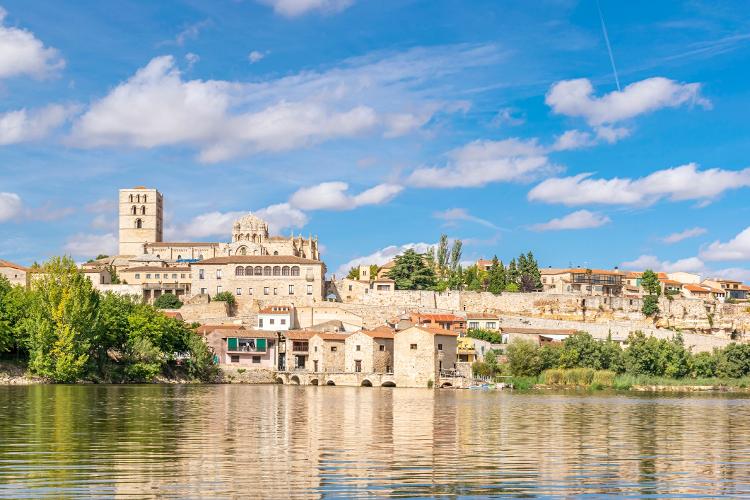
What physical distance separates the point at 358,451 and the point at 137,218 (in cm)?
12012

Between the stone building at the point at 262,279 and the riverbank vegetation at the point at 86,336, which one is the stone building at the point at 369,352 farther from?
the stone building at the point at 262,279

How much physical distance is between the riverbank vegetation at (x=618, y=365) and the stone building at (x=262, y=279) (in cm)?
2769

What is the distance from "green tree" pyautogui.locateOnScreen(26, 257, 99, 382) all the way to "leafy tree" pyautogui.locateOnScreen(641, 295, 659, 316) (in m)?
54.9

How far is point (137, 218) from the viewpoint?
133m

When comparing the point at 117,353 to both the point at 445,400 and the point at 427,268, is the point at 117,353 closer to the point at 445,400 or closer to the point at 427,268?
the point at 445,400

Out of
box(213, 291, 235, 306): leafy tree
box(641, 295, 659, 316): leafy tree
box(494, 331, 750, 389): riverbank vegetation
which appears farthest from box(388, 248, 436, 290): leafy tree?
box(494, 331, 750, 389): riverbank vegetation

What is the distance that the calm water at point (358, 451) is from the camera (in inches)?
536

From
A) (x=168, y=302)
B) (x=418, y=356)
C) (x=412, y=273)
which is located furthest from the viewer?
(x=412, y=273)

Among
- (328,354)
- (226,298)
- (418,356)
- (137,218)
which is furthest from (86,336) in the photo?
(137,218)

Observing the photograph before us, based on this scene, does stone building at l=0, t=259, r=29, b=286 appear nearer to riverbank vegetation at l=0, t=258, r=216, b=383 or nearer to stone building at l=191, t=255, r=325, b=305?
stone building at l=191, t=255, r=325, b=305

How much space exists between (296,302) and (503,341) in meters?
21.8

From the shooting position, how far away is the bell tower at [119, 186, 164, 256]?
132 meters

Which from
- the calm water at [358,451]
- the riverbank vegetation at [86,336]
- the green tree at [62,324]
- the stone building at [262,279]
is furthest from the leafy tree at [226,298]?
the calm water at [358,451]

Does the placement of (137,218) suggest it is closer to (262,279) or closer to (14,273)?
(14,273)
